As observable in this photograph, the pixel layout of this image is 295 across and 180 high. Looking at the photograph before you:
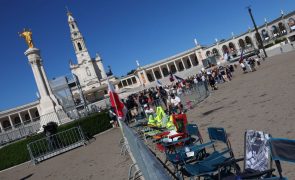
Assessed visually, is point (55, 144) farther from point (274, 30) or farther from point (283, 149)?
point (274, 30)

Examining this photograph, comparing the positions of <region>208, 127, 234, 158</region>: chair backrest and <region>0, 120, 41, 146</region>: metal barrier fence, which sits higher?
<region>0, 120, 41, 146</region>: metal barrier fence

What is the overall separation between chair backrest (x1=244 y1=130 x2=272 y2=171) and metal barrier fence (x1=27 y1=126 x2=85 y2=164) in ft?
50.8

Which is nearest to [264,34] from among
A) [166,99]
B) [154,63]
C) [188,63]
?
[188,63]

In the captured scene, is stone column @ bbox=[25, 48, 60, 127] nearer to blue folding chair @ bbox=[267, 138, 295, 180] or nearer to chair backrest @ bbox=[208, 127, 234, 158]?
chair backrest @ bbox=[208, 127, 234, 158]

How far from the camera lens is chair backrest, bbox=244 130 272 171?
4645 mm

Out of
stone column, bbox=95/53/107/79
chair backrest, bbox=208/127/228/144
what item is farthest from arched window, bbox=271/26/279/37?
chair backrest, bbox=208/127/228/144

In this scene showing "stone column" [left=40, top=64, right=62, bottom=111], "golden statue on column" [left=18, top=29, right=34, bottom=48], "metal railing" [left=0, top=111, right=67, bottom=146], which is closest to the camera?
"metal railing" [left=0, top=111, right=67, bottom=146]

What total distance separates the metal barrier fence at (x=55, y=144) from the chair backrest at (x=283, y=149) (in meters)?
16.5

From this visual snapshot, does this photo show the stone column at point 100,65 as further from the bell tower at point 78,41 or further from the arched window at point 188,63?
the arched window at point 188,63

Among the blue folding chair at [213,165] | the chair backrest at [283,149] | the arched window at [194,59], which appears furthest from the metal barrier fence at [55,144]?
the arched window at [194,59]

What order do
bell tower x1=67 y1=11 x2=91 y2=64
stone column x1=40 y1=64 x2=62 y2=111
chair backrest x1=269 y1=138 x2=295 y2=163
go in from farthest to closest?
1. bell tower x1=67 y1=11 x2=91 y2=64
2. stone column x1=40 y1=64 x2=62 y2=111
3. chair backrest x1=269 y1=138 x2=295 y2=163

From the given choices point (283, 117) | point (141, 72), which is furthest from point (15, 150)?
point (141, 72)

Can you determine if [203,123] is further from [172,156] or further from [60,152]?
[60,152]

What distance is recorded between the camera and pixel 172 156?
272 inches
